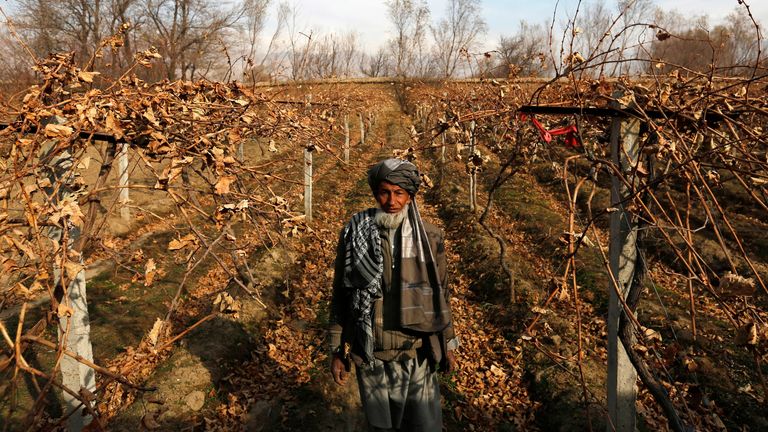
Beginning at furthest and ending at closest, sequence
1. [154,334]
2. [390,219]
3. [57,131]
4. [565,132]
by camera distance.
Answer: [565,132], [390,219], [57,131], [154,334]

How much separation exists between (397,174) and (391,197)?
0.16 metres

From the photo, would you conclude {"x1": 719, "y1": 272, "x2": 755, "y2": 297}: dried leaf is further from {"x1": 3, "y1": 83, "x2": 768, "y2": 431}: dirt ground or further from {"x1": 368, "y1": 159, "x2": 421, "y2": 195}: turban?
{"x1": 368, "y1": 159, "x2": 421, "y2": 195}: turban

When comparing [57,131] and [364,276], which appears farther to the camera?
[364,276]

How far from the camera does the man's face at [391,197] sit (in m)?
2.87

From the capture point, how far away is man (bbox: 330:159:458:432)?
2.85m

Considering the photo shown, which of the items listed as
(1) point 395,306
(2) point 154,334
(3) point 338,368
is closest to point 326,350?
(3) point 338,368

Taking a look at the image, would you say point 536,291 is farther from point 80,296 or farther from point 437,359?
point 80,296

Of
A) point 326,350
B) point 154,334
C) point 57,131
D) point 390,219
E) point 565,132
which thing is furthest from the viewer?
point 326,350

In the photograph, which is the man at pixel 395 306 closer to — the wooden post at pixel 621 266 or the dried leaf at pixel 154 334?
the wooden post at pixel 621 266

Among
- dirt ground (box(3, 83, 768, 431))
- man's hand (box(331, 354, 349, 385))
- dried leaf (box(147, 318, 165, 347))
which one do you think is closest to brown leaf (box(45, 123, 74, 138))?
dirt ground (box(3, 83, 768, 431))

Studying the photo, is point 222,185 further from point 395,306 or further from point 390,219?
point 395,306

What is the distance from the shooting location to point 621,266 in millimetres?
2834

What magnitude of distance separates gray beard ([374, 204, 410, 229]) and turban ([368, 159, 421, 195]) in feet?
0.53

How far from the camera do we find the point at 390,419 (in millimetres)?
2926
